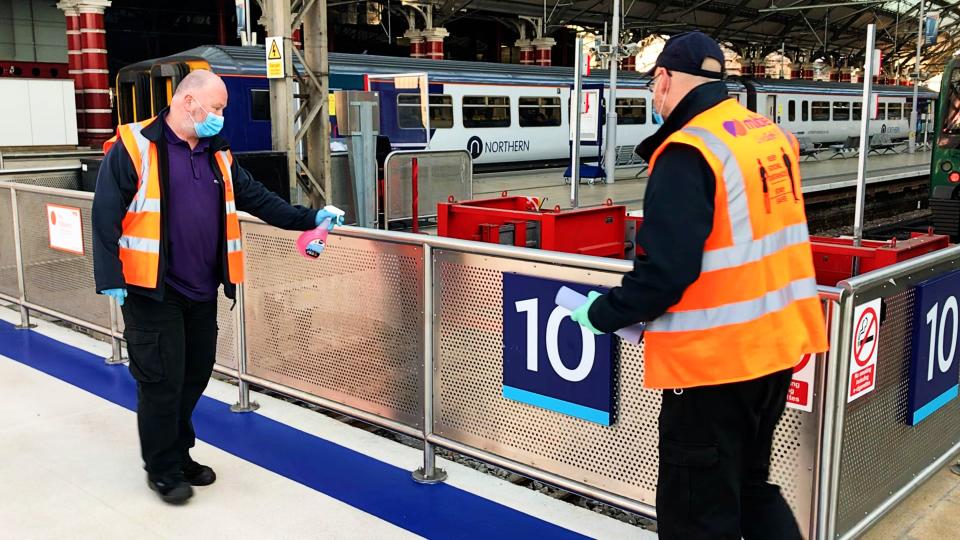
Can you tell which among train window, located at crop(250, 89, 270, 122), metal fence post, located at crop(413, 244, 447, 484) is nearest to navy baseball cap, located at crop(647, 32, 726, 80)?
metal fence post, located at crop(413, 244, 447, 484)

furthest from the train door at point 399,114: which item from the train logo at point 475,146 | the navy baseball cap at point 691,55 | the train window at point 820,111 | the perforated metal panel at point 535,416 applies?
the train window at point 820,111

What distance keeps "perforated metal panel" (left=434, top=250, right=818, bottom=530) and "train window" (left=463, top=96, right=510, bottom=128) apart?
18163 millimetres

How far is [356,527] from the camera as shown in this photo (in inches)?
152

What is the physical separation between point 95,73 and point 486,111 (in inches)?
507

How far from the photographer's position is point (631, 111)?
86.7ft

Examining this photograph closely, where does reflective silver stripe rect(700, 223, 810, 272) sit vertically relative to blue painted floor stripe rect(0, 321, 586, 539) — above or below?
above

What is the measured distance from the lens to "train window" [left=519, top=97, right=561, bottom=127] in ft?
78.1

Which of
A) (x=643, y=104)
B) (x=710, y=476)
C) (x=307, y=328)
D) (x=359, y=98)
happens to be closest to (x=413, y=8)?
(x=643, y=104)

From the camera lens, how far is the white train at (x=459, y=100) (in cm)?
1761

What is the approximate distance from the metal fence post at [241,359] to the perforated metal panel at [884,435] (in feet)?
11.7

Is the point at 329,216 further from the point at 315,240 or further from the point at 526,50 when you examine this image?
the point at 526,50

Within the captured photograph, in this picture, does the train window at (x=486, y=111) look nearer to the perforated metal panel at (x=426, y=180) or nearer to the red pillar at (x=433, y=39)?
the perforated metal panel at (x=426, y=180)

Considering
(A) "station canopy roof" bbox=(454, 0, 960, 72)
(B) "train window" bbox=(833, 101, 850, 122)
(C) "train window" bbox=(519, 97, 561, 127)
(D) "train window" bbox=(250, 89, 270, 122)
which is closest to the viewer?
(D) "train window" bbox=(250, 89, 270, 122)

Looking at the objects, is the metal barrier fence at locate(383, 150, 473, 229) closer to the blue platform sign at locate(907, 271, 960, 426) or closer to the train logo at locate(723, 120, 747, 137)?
the blue platform sign at locate(907, 271, 960, 426)
